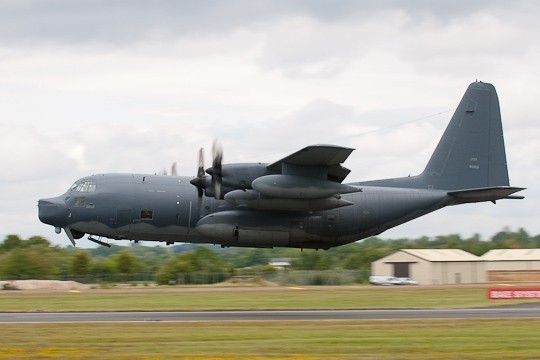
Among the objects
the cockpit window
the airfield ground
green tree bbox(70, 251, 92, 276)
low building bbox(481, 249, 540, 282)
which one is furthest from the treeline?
the airfield ground

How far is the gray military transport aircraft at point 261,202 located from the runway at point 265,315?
2923mm

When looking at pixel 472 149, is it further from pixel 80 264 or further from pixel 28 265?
pixel 28 265

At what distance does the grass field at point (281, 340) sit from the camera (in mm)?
20859

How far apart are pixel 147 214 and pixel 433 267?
42159mm

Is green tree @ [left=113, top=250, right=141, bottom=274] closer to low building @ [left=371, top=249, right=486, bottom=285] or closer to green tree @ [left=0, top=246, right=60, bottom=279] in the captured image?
green tree @ [left=0, top=246, right=60, bottom=279]

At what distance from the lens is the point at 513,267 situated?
75.1 metres

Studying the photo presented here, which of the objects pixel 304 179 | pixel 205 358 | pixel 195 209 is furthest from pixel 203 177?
pixel 205 358

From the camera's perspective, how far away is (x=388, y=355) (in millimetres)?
20641

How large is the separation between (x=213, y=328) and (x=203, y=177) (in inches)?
287

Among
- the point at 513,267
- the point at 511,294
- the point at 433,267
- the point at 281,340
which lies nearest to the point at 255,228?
the point at 281,340

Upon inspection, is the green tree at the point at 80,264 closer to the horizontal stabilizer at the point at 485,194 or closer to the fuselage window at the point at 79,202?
the fuselage window at the point at 79,202

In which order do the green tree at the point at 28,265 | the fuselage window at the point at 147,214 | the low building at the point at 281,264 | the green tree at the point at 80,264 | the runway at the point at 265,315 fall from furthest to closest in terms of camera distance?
the low building at the point at 281,264
the green tree at the point at 80,264
the green tree at the point at 28,265
the fuselage window at the point at 147,214
the runway at the point at 265,315

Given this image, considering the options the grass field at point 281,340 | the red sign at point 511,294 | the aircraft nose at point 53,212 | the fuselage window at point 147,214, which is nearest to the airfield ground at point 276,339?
the grass field at point 281,340

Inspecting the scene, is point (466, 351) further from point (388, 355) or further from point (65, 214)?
point (65, 214)
